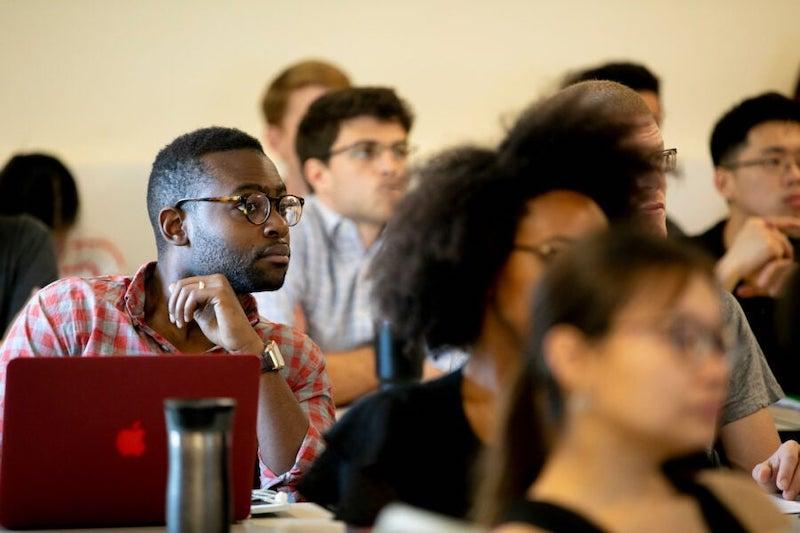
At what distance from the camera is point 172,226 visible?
7.99 feet

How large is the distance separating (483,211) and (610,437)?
1.20 ft

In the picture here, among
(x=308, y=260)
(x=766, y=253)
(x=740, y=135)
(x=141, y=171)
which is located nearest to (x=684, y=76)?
(x=740, y=135)

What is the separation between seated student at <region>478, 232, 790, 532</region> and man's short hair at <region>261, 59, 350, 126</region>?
3.02m

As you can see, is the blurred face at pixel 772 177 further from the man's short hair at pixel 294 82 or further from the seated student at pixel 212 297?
the seated student at pixel 212 297

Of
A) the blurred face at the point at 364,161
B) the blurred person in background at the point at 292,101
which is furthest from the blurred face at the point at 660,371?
the blurred person in background at the point at 292,101

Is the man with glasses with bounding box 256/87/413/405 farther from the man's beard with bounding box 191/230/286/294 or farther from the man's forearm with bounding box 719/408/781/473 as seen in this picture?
the man's forearm with bounding box 719/408/781/473

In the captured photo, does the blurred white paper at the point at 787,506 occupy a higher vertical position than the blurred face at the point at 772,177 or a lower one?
lower

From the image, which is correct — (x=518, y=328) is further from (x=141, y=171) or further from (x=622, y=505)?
(x=141, y=171)

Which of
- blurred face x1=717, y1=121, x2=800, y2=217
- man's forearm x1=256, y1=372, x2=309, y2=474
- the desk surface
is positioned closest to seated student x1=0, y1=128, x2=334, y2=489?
man's forearm x1=256, y1=372, x2=309, y2=474

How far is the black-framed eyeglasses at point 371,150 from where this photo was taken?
12.6 ft

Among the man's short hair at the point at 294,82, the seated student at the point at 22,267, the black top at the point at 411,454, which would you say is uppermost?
the man's short hair at the point at 294,82

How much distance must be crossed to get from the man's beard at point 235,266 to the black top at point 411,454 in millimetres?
839

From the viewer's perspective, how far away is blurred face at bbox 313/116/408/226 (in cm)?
384

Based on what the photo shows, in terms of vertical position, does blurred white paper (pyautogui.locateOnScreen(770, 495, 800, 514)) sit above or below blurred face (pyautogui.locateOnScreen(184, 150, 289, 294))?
below
